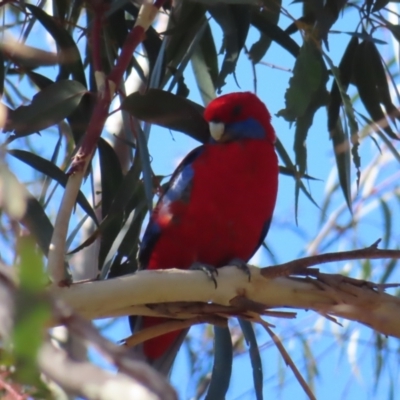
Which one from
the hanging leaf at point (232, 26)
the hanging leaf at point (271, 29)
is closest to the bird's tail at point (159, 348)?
the hanging leaf at point (232, 26)

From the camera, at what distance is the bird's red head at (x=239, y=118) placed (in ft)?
6.48

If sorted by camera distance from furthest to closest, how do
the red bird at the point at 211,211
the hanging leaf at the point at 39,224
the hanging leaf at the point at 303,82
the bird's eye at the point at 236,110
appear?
the bird's eye at the point at 236,110
the red bird at the point at 211,211
the hanging leaf at the point at 303,82
the hanging leaf at the point at 39,224

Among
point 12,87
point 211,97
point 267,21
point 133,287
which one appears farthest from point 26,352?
point 12,87

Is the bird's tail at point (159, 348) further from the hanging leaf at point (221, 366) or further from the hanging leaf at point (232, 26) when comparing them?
the hanging leaf at point (232, 26)

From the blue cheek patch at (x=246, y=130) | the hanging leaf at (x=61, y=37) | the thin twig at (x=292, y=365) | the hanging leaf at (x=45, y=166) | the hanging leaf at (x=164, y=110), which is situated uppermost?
the blue cheek patch at (x=246, y=130)

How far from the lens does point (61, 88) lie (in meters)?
1.46

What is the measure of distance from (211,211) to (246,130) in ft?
1.06

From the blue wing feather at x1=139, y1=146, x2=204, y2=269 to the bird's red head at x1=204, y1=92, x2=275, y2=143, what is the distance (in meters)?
0.12

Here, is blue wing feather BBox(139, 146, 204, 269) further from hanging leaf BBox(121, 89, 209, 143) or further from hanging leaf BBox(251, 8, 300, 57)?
hanging leaf BBox(251, 8, 300, 57)

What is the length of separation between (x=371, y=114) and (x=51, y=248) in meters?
1.02

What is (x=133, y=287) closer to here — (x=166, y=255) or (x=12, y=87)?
(x=166, y=255)

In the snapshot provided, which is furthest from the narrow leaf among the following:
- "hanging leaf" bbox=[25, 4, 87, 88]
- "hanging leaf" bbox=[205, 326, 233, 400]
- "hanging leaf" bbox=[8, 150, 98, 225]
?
"hanging leaf" bbox=[25, 4, 87, 88]

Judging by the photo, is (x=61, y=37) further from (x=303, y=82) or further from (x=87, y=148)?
(x=303, y=82)

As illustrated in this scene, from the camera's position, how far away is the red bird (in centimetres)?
181
